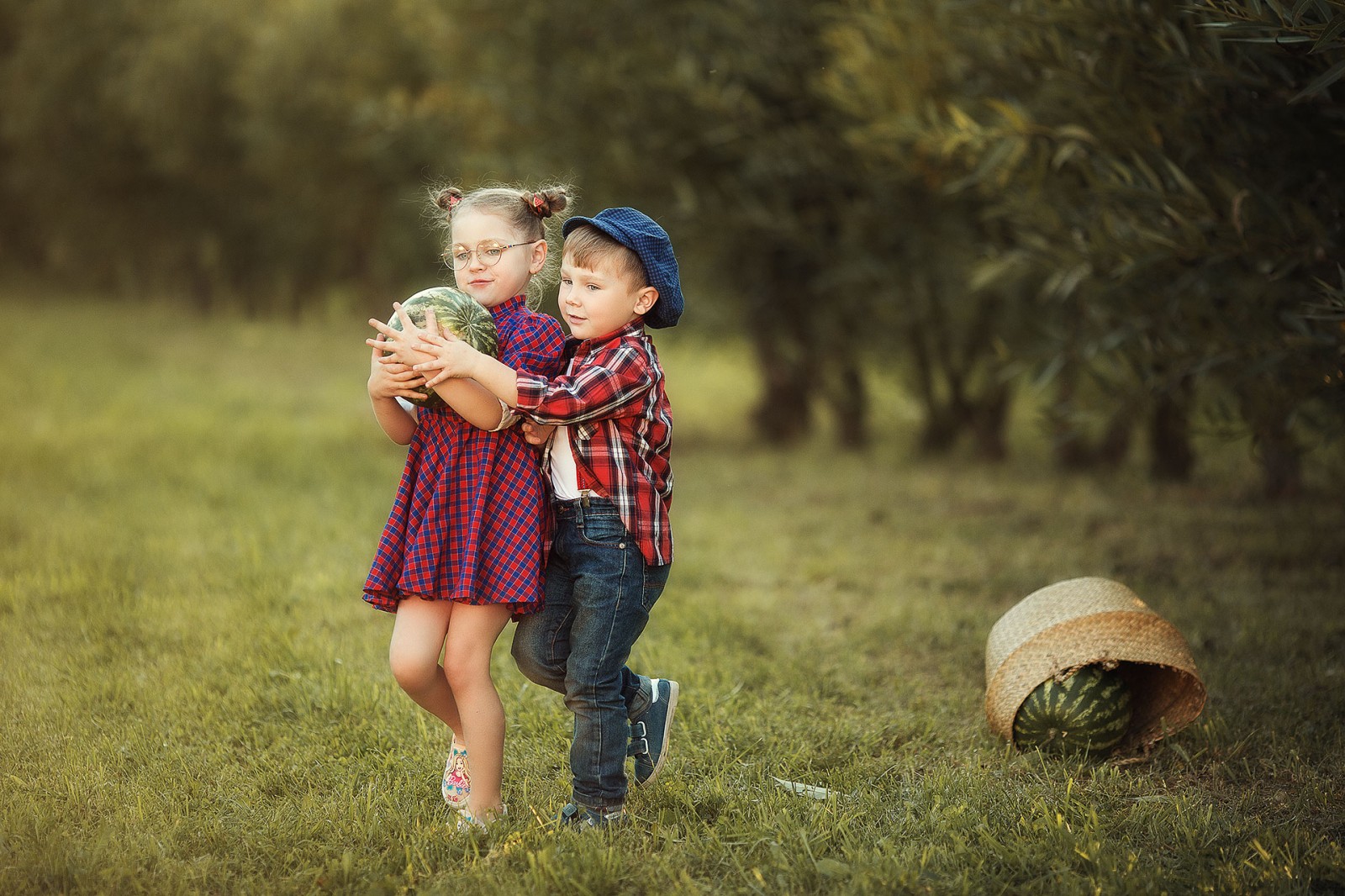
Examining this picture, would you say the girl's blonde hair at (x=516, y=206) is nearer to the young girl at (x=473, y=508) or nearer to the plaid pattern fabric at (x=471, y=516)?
the young girl at (x=473, y=508)

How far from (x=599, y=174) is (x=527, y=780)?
8.20 meters

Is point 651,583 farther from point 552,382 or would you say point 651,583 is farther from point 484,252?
point 484,252

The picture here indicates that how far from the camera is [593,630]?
3443 mm

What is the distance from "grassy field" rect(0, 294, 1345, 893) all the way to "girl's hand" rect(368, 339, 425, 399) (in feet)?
4.42

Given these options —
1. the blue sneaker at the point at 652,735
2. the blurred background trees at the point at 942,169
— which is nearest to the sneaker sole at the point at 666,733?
the blue sneaker at the point at 652,735

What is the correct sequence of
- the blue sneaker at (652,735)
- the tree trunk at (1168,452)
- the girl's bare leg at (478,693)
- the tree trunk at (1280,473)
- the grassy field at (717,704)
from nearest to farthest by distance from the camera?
the grassy field at (717,704) → the girl's bare leg at (478,693) → the blue sneaker at (652,735) → the tree trunk at (1280,473) → the tree trunk at (1168,452)

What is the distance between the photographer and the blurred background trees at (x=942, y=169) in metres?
5.45

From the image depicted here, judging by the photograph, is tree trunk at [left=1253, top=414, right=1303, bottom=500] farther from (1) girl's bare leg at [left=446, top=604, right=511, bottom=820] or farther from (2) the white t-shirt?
(1) girl's bare leg at [left=446, top=604, right=511, bottom=820]

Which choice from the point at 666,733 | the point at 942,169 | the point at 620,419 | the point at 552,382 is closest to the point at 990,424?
the point at 942,169

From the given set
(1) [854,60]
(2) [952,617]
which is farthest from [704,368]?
(2) [952,617]

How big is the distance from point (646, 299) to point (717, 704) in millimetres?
2000

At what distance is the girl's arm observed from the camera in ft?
10.7

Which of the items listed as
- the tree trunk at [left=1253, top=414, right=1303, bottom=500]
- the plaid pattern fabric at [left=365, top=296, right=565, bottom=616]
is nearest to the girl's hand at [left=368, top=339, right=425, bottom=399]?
the plaid pattern fabric at [left=365, top=296, right=565, bottom=616]

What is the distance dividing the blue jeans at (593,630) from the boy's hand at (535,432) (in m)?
0.22
